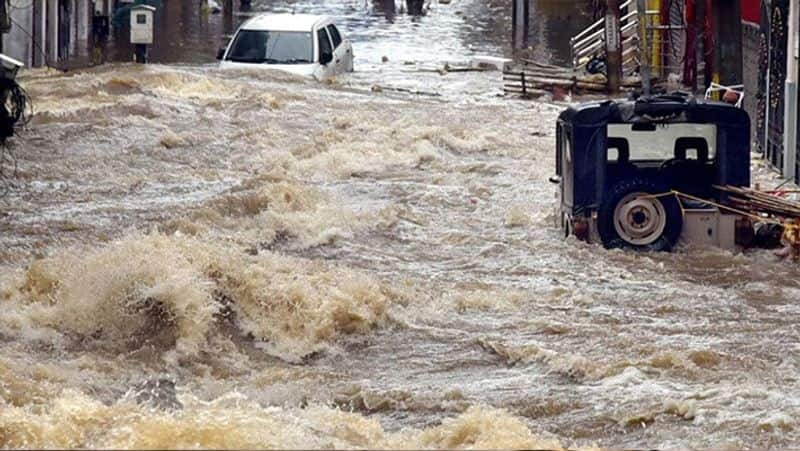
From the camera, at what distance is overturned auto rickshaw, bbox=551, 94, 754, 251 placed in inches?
566

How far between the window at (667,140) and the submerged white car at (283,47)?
39.7 ft

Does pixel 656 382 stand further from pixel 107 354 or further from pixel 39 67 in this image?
pixel 39 67

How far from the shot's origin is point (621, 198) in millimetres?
14352

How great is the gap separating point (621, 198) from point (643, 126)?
26.1 inches

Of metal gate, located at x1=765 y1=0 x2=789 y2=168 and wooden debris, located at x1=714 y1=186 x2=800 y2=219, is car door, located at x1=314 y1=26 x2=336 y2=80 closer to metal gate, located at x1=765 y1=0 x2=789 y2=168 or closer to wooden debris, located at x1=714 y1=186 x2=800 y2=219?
metal gate, located at x1=765 y1=0 x2=789 y2=168

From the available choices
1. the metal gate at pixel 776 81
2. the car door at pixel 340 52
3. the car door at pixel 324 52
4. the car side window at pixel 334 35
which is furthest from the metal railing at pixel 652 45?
the metal gate at pixel 776 81

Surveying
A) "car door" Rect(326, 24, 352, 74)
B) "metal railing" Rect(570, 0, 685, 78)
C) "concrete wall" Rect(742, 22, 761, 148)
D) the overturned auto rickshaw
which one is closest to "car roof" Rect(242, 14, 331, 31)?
"car door" Rect(326, 24, 352, 74)

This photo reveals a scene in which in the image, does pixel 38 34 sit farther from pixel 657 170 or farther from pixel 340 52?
pixel 657 170

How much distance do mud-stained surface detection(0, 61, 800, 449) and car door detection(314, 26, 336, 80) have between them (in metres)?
5.78

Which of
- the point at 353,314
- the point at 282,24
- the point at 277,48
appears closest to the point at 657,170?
the point at 353,314

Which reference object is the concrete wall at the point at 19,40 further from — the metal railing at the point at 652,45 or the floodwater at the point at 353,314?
the metal railing at the point at 652,45

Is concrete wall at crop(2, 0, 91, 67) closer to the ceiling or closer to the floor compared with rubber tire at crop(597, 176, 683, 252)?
closer to the ceiling

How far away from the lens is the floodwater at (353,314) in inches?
359

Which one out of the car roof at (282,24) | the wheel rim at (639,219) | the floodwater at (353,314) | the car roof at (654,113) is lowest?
the floodwater at (353,314)
